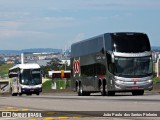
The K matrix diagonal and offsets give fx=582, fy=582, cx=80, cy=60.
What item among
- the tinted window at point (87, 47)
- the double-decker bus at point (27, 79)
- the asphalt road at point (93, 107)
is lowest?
the double-decker bus at point (27, 79)

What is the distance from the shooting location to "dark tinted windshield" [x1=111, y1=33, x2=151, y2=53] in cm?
3634

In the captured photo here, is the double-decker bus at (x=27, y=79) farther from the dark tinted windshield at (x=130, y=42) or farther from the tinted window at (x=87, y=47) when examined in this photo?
the dark tinted windshield at (x=130, y=42)

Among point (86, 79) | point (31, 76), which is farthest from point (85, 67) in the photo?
point (31, 76)

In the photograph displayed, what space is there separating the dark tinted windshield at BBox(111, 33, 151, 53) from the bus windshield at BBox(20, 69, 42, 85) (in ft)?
79.5

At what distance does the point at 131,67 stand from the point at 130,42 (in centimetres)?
158

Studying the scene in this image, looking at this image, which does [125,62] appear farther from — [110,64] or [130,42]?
[130,42]

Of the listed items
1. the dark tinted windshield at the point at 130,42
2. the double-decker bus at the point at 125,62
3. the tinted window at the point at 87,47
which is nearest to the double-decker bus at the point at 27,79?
the tinted window at the point at 87,47

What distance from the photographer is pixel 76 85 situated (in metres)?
45.3

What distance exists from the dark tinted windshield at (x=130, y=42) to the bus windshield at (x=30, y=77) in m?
24.2

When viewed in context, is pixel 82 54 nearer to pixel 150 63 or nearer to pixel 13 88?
pixel 150 63

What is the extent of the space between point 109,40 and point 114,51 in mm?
804

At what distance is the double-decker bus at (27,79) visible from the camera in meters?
59.5

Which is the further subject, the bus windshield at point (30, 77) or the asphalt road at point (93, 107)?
the bus windshield at point (30, 77)

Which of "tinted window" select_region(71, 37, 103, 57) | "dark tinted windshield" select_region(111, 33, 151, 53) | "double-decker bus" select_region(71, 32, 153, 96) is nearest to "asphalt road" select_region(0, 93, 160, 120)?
"double-decker bus" select_region(71, 32, 153, 96)
